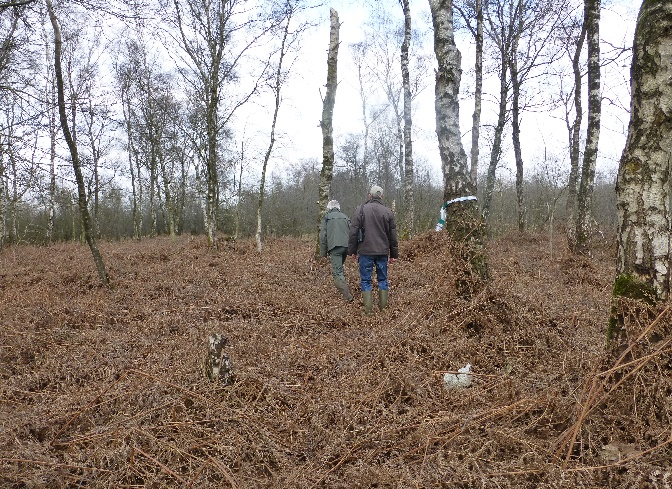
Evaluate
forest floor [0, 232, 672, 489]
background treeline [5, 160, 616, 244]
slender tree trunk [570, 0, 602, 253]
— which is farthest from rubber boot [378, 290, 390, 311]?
background treeline [5, 160, 616, 244]

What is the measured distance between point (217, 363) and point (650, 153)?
3847mm

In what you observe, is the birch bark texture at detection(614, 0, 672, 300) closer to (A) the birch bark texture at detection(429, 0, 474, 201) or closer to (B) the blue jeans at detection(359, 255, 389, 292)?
(A) the birch bark texture at detection(429, 0, 474, 201)

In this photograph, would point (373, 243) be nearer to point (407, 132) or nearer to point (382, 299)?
point (382, 299)

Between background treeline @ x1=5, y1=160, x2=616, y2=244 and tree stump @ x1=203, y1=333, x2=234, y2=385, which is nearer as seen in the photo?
tree stump @ x1=203, y1=333, x2=234, y2=385

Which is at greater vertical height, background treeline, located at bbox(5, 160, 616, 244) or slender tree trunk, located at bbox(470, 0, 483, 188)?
slender tree trunk, located at bbox(470, 0, 483, 188)

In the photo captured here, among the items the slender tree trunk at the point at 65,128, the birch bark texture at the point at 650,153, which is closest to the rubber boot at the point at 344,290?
the birch bark texture at the point at 650,153

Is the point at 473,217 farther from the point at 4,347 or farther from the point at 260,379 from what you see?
the point at 4,347

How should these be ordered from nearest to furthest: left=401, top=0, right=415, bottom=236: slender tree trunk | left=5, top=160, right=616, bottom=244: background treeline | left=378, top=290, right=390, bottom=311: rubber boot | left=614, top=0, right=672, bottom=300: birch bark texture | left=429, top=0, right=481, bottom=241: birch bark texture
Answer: left=614, top=0, right=672, bottom=300: birch bark texture → left=429, top=0, right=481, bottom=241: birch bark texture → left=378, top=290, right=390, bottom=311: rubber boot → left=401, top=0, right=415, bottom=236: slender tree trunk → left=5, top=160, right=616, bottom=244: background treeline

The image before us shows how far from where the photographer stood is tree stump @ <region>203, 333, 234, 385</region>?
11.9 ft

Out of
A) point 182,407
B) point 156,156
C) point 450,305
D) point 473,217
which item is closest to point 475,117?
point 473,217

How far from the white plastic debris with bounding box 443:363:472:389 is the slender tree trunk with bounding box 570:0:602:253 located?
747cm

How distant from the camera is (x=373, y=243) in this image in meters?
6.41

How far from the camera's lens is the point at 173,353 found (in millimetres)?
4535

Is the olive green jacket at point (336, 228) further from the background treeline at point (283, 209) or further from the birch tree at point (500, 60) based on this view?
the background treeline at point (283, 209)
